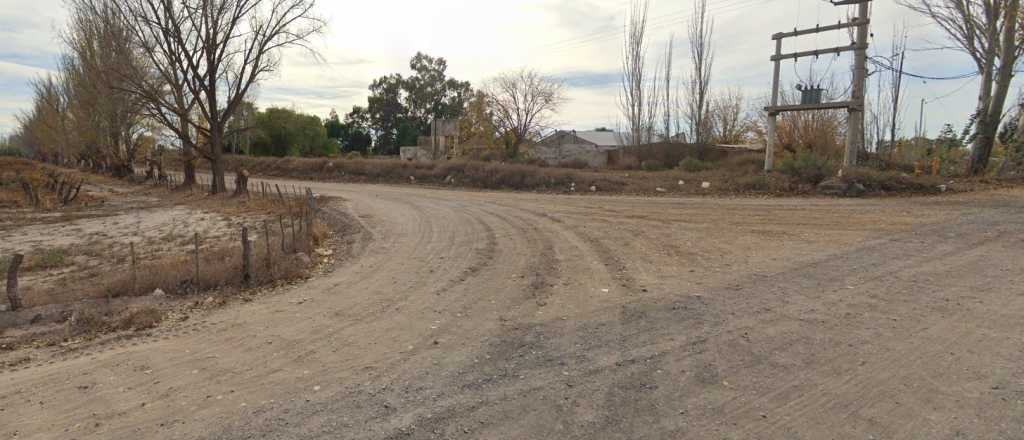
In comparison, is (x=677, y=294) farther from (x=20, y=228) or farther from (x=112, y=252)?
(x=20, y=228)

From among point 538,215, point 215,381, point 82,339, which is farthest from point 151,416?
point 538,215

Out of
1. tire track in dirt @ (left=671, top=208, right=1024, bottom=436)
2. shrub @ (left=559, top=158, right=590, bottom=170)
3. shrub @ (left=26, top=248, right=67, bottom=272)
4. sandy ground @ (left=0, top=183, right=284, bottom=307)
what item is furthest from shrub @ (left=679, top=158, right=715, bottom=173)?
shrub @ (left=26, top=248, right=67, bottom=272)

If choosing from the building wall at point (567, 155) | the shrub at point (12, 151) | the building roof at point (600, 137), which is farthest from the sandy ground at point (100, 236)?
the shrub at point (12, 151)

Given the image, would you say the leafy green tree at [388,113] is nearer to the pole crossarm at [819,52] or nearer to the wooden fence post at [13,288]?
the pole crossarm at [819,52]

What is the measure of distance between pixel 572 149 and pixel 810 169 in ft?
75.4

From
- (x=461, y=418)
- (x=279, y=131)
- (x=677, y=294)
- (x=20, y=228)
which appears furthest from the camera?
(x=279, y=131)

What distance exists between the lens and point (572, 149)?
126 ft

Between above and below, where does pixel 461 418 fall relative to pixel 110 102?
below

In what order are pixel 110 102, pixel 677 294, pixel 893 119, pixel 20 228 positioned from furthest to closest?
pixel 893 119
pixel 110 102
pixel 20 228
pixel 677 294

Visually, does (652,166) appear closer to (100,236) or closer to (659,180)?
(659,180)

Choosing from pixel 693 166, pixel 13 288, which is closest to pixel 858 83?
pixel 693 166

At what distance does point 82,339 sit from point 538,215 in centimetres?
937

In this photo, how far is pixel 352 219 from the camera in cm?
1391

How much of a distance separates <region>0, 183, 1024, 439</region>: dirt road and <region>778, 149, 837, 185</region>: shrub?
25.3 ft
